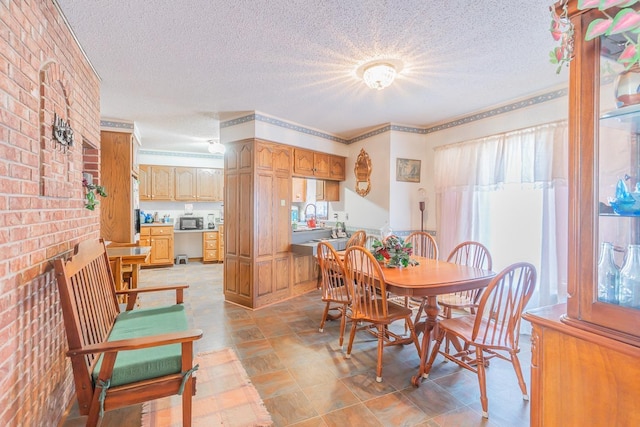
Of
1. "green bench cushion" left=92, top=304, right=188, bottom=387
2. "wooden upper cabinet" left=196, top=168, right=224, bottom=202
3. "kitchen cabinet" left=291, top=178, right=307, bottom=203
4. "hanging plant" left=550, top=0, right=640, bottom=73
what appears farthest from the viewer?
"wooden upper cabinet" left=196, top=168, right=224, bottom=202

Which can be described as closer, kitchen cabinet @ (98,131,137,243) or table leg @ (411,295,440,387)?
table leg @ (411,295,440,387)

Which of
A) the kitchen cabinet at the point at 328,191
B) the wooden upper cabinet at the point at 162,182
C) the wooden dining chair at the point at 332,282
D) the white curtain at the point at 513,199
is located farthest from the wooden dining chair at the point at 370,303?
the wooden upper cabinet at the point at 162,182

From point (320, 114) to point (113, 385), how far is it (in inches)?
134

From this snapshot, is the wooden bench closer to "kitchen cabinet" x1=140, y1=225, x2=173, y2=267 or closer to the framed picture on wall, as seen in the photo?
the framed picture on wall

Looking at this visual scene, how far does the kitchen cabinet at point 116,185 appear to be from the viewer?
4.07 meters

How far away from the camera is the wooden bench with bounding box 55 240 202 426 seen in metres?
1.45

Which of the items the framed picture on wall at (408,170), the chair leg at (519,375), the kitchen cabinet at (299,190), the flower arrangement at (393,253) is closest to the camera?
the chair leg at (519,375)

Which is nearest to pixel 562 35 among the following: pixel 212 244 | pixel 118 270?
pixel 118 270

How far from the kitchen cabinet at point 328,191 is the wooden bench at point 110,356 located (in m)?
3.55

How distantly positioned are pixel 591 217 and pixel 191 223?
6893 millimetres

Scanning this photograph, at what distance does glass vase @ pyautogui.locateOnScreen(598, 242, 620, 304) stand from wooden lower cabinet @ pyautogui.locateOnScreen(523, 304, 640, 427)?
13 centimetres

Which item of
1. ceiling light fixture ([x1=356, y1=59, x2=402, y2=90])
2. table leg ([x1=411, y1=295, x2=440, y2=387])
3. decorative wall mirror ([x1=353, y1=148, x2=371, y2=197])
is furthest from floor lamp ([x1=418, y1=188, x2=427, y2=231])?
ceiling light fixture ([x1=356, y1=59, x2=402, y2=90])

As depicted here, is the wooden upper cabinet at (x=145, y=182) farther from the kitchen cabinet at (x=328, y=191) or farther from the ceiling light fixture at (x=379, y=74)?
the ceiling light fixture at (x=379, y=74)

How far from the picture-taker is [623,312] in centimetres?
92
